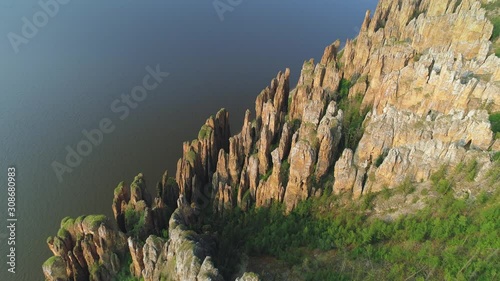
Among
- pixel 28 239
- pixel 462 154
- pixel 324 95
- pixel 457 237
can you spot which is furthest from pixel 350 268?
pixel 28 239

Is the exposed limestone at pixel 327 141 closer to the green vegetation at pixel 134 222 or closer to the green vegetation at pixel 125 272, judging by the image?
the green vegetation at pixel 134 222

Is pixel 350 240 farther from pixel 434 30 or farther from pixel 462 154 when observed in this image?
pixel 434 30

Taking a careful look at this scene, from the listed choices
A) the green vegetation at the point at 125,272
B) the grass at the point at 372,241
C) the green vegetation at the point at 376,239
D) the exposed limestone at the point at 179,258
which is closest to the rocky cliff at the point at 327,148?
the exposed limestone at the point at 179,258

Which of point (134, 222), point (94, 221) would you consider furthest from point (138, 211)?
point (94, 221)

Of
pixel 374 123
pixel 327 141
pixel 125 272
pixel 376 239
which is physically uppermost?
pixel 374 123

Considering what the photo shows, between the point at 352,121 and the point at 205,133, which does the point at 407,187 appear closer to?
the point at 352,121

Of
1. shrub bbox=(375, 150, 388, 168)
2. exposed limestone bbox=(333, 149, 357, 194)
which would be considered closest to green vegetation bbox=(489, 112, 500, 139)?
shrub bbox=(375, 150, 388, 168)
